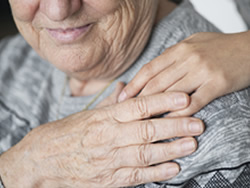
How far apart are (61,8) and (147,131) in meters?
0.48

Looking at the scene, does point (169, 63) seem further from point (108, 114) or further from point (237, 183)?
point (237, 183)

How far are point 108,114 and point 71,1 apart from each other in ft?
1.26

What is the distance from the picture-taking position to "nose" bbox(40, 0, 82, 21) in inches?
39.3

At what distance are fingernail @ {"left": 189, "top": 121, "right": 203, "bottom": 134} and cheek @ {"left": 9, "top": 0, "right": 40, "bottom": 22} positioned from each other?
0.67m

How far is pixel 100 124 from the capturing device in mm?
1016

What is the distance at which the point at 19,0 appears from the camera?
3.69 ft

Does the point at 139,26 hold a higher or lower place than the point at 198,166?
higher

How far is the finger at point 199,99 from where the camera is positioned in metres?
0.89

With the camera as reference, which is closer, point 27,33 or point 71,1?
point 71,1

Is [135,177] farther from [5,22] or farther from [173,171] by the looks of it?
[5,22]

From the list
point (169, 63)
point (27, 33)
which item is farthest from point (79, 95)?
point (169, 63)

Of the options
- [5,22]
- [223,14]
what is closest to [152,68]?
[223,14]

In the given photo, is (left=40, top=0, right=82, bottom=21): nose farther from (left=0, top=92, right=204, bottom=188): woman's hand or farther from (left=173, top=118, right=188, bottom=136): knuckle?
(left=173, top=118, right=188, bottom=136): knuckle

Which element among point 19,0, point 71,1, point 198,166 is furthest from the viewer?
point 19,0
